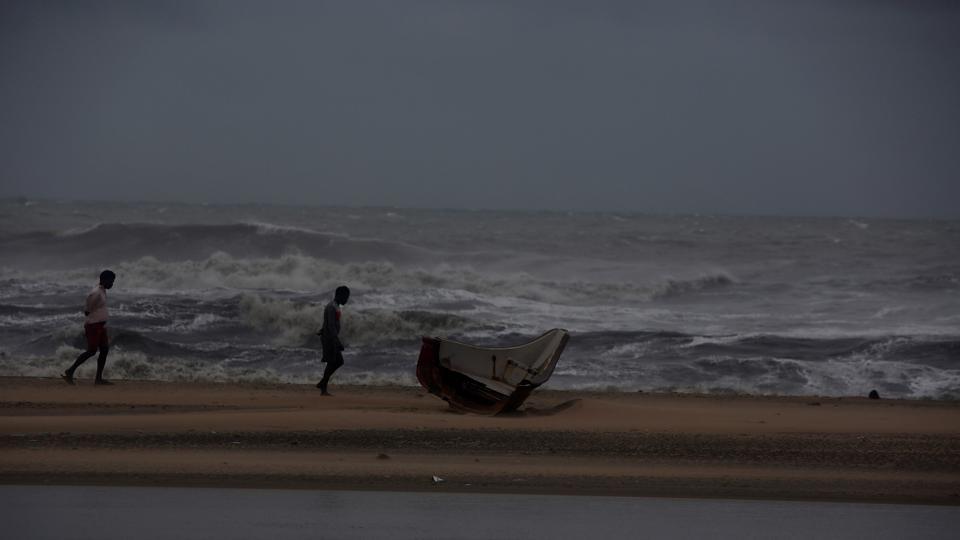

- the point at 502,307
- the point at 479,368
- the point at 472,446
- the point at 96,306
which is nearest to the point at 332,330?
the point at 479,368

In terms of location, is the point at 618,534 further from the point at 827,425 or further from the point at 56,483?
the point at 827,425

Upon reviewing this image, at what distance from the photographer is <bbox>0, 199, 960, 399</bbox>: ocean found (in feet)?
56.5

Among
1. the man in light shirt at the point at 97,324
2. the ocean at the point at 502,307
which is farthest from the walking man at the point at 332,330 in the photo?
the ocean at the point at 502,307

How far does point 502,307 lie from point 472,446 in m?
15.0

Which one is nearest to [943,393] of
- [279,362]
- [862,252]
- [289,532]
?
[279,362]

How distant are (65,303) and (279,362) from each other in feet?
22.5

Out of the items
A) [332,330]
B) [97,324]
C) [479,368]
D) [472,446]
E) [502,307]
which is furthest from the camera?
[502,307]

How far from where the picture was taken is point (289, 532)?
7.12 m

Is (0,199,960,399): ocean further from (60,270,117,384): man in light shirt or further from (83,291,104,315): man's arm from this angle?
(83,291,104,315): man's arm

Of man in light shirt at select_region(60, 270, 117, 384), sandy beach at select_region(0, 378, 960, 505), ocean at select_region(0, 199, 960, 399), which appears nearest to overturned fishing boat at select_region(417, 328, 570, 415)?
sandy beach at select_region(0, 378, 960, 505)

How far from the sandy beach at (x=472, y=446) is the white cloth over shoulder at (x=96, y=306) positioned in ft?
2.69

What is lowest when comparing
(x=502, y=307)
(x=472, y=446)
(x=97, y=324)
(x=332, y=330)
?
(x=502, y=307)

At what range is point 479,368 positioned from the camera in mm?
12617

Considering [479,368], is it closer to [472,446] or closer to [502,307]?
[472,446]
